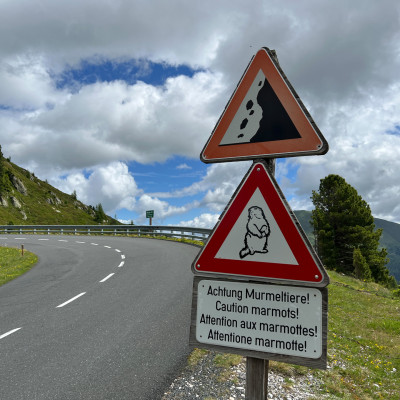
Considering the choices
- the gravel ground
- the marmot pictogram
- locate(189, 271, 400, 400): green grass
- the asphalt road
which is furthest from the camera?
locate(189, 271, 400, 400): green grass

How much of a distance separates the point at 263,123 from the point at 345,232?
1661 inches

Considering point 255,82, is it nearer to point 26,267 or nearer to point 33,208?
point 26,267

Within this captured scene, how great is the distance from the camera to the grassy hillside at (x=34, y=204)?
3971 inches

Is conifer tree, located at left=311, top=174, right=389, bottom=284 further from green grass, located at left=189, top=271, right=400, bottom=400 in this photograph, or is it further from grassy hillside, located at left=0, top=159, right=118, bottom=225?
grassy hillside, located at left=0, top=159, right=118, bottom=225

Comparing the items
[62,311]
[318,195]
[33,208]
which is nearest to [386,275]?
[318,195]

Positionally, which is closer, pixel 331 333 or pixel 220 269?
pixel 220 269

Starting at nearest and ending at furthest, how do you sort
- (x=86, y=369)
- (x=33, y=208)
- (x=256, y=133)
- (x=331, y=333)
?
(x=256, y=133) < (x=86, y=369) < (x=331, y=333) < (x=33, y=208)

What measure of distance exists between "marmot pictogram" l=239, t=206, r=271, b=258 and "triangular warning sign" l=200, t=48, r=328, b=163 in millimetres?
425

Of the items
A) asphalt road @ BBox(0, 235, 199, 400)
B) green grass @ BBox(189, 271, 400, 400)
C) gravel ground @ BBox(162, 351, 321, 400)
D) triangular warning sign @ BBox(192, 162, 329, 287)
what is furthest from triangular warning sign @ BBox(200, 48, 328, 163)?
green grass @ BBox(189, 271, 400, 400)

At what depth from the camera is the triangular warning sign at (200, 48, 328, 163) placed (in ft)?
7.41

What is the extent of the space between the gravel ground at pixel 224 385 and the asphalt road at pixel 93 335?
21cm

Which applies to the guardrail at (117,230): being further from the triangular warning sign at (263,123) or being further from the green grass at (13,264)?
the triangular warning sign at (263,123)

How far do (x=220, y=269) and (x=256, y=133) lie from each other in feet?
3.41

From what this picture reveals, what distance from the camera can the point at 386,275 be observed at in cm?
4138
